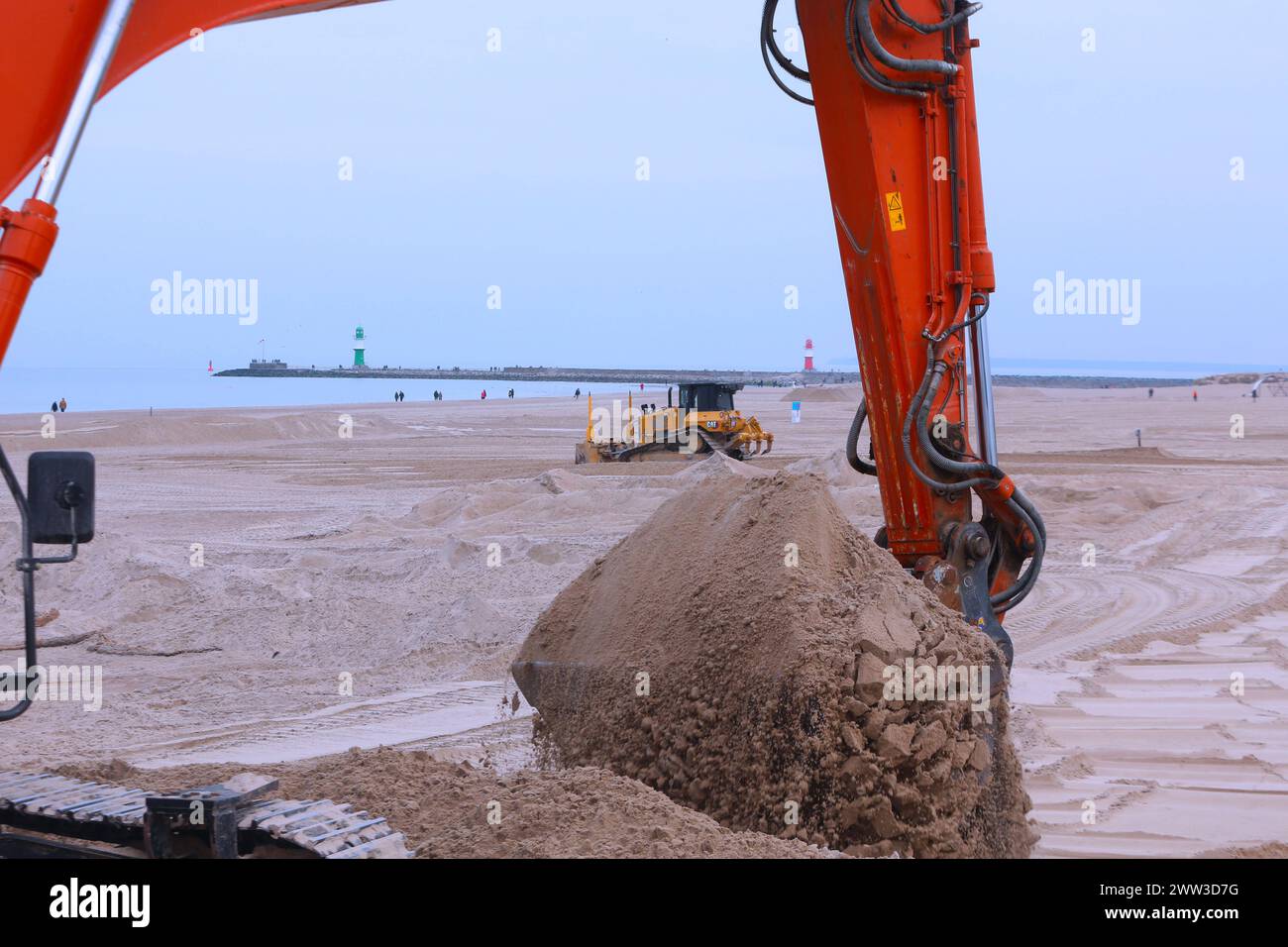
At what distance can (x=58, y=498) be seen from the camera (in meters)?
2.74

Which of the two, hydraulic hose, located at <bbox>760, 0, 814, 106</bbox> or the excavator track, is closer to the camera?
the excavator track

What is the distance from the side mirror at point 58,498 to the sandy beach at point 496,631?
3.48m

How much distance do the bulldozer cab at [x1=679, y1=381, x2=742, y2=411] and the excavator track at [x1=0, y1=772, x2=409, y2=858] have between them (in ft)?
77.2

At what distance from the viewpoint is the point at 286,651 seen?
8.84 meters

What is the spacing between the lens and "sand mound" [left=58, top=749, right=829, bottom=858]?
3496mm

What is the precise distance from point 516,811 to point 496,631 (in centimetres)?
540

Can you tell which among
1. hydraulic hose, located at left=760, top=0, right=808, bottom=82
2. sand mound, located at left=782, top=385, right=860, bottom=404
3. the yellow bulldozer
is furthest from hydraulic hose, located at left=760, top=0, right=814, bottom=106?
sand mound, located at left=782, top=385, right=860, bottom=404

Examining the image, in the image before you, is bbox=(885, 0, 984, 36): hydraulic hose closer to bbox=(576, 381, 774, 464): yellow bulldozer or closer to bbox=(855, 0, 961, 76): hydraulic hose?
bbox=(855, 0, 961, 76): hydraulic hose

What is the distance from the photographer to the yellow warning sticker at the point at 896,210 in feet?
17.9

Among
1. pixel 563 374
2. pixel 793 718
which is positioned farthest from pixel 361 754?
pixel 563 374

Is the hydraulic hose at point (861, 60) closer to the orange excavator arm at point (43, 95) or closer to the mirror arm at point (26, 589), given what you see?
the orange excavator arm at point (43, 95)

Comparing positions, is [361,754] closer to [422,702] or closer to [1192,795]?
[422,702]

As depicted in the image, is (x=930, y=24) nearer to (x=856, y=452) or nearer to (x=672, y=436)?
(x=856, y=452)
